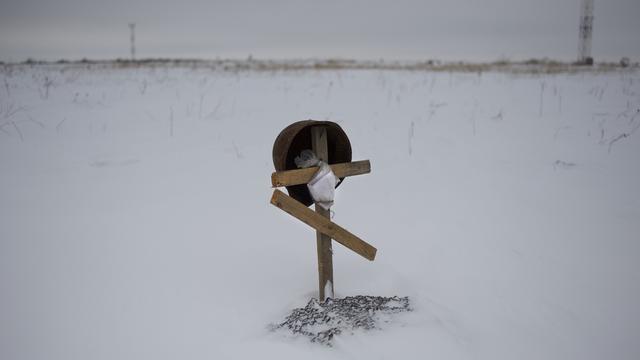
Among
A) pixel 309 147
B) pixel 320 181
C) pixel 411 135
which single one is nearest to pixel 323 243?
pixel 320 181

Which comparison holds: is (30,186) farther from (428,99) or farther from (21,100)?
(428,99)

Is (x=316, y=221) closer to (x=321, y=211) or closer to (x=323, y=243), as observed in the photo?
(x=321, y=211)

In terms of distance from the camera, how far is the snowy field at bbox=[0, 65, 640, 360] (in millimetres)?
2629

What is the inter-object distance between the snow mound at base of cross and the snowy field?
7 cm

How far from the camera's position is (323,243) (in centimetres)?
266

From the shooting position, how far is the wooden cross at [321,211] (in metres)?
2.35

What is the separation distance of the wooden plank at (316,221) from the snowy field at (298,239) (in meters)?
0.46

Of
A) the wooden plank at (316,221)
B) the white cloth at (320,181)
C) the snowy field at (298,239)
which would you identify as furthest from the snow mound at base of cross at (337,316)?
the white cloth at (320,181)

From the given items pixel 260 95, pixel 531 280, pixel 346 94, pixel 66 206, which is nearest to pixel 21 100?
pixel 260 95

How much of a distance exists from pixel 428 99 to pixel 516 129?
294cm

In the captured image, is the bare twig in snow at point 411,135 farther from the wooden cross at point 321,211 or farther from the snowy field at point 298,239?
the wooden cross at point 321,211

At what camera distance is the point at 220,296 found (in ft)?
9.69

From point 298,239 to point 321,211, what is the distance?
1214mm

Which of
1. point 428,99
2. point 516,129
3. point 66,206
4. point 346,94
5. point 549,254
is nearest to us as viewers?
point 549,254
